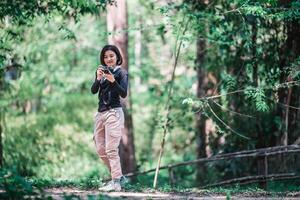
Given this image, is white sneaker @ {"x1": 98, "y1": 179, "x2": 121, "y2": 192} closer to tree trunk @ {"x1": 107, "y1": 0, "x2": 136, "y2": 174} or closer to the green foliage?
the green foliage

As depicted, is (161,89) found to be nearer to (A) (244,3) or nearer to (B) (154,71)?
(B) (154,71)

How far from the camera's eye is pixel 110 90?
23.8 feet

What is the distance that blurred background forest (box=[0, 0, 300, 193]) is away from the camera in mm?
9430

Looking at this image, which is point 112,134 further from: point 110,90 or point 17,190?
point 17,190

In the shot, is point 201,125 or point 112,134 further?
point 201,125

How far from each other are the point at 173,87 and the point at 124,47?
3080mm

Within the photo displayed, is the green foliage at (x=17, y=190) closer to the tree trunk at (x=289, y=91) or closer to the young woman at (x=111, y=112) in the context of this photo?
the young woman at (x=111, y=112)

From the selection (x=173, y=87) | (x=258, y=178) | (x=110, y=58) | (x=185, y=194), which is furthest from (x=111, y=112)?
(x=173, y=87)

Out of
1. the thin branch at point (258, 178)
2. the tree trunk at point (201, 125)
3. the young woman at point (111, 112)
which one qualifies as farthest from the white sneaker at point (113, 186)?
the tree trunk at point (201, 125)

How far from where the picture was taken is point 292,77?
9.19 metres

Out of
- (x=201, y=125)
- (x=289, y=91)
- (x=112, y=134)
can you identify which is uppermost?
(x=289, y=91)

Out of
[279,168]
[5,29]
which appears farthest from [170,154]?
[5,29]

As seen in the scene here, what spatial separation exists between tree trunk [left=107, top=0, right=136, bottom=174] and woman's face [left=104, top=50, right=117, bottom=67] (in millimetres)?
5690

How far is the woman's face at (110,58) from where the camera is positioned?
7.39 m
